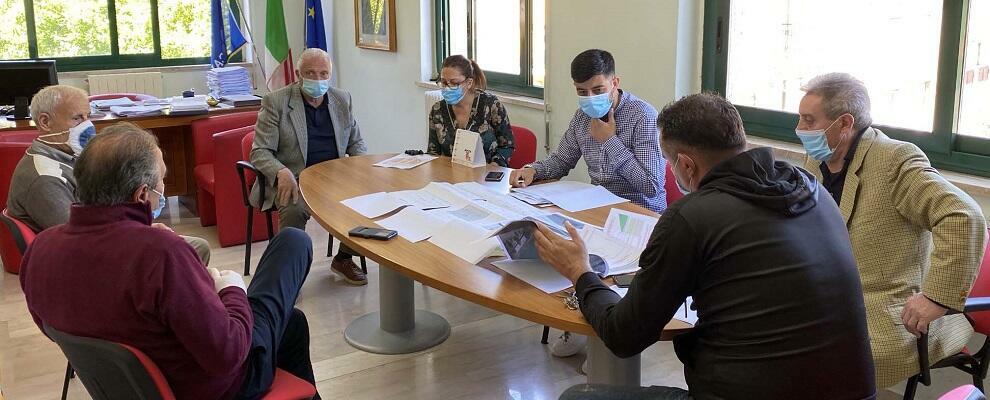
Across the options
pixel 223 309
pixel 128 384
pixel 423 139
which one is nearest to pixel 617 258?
pixel 223 309

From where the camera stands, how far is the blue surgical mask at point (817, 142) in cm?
239

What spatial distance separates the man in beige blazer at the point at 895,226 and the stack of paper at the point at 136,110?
160 inches

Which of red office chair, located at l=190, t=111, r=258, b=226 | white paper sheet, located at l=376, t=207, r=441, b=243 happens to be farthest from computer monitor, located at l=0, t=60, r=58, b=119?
white paper sheet, located at l=376, t=207, r=441, b=243

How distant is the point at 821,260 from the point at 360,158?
107 inches

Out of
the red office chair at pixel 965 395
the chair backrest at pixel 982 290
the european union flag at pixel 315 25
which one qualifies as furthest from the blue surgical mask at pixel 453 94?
the european union flag at pixel 315 25

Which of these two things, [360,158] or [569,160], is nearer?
[569,160]

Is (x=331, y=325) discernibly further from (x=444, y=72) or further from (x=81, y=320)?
(x=81, y=320)

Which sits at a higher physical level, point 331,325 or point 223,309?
point 223,309

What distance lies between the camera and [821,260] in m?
1.61

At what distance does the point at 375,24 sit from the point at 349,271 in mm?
2612

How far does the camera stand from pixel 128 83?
704 centimetres

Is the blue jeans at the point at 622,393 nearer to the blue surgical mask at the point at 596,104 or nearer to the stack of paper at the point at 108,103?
the blue surgical mask at the point at 596,104

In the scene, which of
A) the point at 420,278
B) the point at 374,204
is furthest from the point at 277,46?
the point at 420,278

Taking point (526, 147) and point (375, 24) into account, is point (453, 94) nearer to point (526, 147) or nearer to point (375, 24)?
point (526, 147)
